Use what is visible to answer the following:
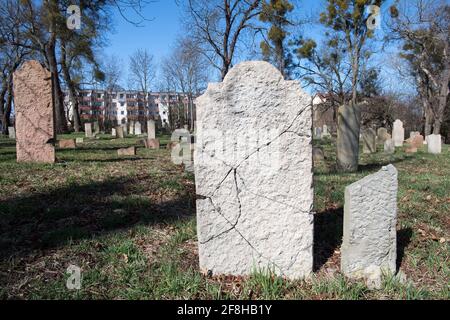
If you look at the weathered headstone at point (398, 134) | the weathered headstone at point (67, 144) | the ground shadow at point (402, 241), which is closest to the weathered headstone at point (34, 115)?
the weathered headstone at point (67, 144)

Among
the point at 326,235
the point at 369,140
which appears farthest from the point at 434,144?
the point at 326,235

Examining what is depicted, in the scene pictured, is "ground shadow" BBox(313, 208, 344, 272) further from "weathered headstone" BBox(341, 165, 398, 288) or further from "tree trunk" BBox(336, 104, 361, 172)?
"tree trunk" BBox(336, 104, 361, 172)

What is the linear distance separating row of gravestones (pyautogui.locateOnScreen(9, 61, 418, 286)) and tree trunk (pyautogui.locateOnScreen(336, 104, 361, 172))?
5337mm

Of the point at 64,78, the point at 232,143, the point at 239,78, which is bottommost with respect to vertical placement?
the point at 232,143

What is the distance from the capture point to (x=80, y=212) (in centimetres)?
446

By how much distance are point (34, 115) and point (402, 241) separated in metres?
7.61

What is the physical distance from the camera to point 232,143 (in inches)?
118

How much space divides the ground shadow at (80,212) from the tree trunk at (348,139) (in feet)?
14.2

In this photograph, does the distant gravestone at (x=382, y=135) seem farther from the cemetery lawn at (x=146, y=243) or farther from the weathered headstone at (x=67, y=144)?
the weathered headstone at (x=67, y=144)

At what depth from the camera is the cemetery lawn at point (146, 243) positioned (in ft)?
9.16

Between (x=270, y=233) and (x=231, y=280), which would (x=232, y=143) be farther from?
(x=231, y=280)

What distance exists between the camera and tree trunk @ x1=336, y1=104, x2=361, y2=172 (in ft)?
27.0
